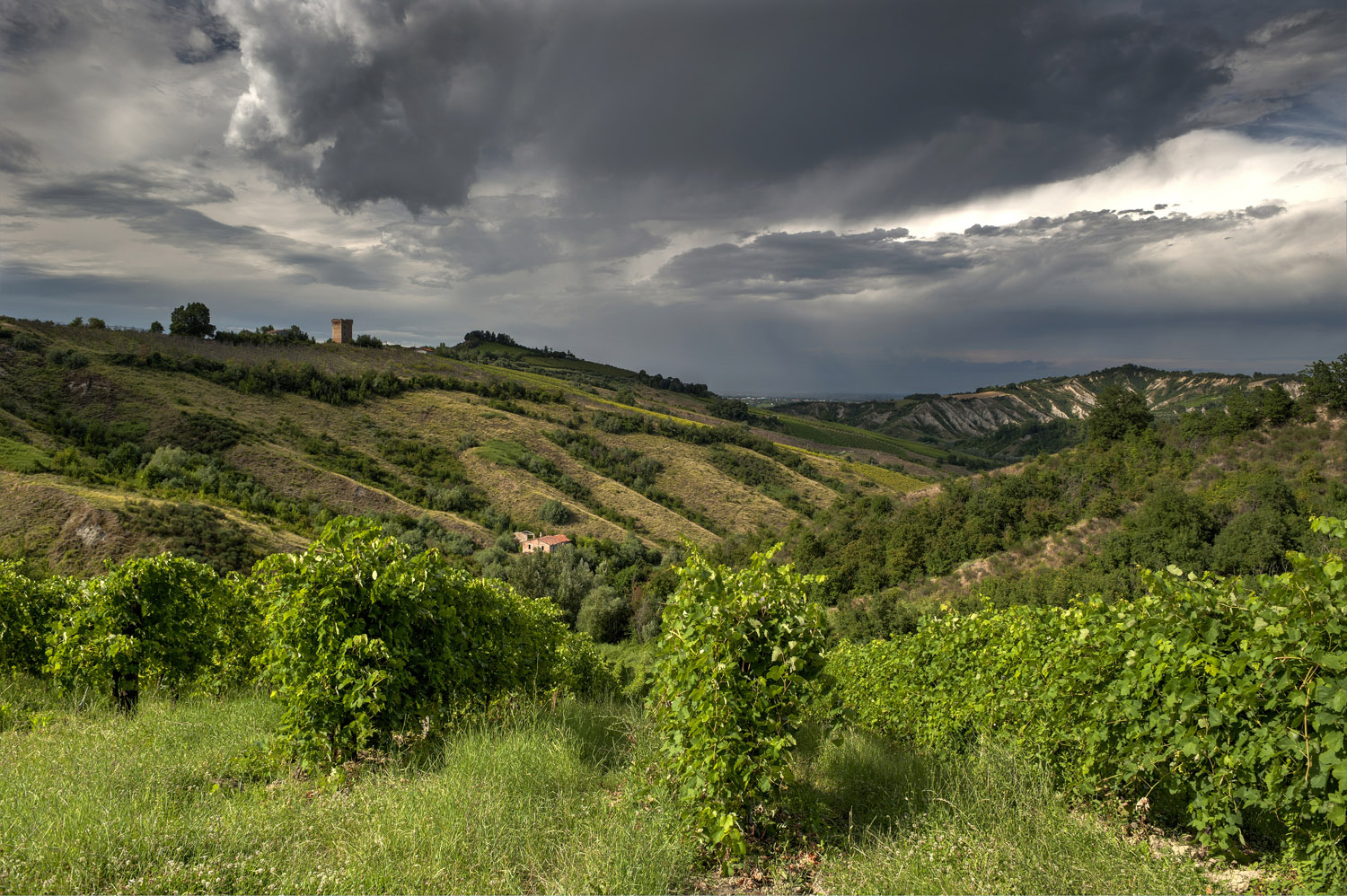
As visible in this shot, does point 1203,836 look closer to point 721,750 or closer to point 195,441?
point 721,750

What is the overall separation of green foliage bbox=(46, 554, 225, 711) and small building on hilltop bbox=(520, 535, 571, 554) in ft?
109

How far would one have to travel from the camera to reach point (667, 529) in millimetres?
60531

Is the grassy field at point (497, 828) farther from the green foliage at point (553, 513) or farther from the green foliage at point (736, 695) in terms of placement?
the green foliage at point (553, 513)

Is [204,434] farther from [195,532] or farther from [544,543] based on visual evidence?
[544,543]

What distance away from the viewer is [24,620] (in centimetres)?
911

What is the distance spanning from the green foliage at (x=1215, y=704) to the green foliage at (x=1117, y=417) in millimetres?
54764

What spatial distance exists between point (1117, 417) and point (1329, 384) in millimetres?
12307

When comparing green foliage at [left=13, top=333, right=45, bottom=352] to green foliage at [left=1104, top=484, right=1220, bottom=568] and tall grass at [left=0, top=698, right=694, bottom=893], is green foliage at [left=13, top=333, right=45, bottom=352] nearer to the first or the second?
tall grass at [left=0, top=698, right=694, bottom=893]

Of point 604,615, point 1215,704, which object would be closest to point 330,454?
point 604,615

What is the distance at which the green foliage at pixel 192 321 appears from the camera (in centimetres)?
7531

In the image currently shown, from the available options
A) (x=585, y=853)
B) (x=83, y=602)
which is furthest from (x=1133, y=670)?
(x=83, y=602)

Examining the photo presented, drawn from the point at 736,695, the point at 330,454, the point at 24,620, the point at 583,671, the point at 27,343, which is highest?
the point at 27,343


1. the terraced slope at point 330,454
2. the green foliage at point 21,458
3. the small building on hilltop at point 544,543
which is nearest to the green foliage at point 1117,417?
the terraced slope at point 330,454

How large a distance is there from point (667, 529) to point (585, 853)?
57.1 m
